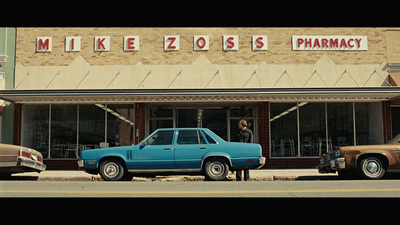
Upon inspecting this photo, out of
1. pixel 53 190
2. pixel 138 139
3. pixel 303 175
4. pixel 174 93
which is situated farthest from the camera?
pixel 138 139

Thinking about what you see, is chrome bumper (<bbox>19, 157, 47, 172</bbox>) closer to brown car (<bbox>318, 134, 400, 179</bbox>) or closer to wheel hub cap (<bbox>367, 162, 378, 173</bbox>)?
brown car (<bbox>318, 134, 400, 179</bbox>)

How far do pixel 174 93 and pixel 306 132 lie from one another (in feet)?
19.9

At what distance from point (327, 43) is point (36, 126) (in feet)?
42.9

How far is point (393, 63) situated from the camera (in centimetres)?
1753

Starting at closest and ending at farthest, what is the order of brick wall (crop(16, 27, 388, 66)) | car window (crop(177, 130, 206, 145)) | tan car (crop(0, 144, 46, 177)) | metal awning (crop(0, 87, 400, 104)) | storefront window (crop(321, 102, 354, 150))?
car window (crop(177, 130, 206, 145)), tan car (crop(0, 144, 46, 177)), metal awning (crop(0, 87, 400, 104)), storefront window (crop(321, 102, 354, 150)), brick wall (crop(16, 27, 388, 66))

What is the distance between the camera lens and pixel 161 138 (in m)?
11.5

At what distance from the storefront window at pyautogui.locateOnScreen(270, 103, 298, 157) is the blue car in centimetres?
643

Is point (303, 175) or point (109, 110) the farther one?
point (109, 110)

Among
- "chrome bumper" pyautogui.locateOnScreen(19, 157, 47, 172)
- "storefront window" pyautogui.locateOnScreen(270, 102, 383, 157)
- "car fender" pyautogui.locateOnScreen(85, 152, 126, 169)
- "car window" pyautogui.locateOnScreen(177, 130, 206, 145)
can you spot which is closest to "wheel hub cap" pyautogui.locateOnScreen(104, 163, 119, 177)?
"car fender" pyautogui.locateOnScreen(85, 152, 126, 169)

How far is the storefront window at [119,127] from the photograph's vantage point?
17266 mm

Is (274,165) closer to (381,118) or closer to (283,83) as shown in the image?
(283,83)

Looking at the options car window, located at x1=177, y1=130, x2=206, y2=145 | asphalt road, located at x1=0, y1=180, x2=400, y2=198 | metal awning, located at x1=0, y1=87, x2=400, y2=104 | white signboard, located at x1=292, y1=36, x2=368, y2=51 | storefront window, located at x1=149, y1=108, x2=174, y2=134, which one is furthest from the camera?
storefront window, located at x1=149, y1=108, x2=174, y2=134

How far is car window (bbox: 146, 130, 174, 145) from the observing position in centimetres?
1141

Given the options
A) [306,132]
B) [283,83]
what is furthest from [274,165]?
[283,83]
